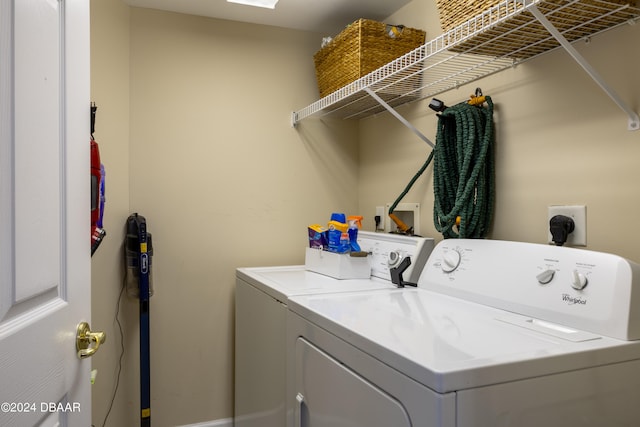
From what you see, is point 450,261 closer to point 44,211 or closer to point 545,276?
point 545,276

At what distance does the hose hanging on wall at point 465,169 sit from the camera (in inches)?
61.1

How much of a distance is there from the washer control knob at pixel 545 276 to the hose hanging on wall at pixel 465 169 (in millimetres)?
404

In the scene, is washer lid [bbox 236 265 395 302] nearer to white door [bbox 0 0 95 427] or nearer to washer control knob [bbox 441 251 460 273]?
washer control knob [bbox 441 251 460 273]

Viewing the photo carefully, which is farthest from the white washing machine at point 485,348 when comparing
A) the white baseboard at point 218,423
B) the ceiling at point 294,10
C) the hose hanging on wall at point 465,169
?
the ceiling at point 294,10

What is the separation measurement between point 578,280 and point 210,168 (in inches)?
71.7

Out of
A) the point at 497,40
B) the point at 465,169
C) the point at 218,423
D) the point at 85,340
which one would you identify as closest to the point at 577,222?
the point at 465,169

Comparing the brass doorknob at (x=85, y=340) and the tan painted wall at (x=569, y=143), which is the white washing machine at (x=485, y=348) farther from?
the brass doorknob at (x=85, y=340)

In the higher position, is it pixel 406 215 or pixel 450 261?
pixel 406 215

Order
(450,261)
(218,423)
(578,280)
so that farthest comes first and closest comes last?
(218,423) < (450,261) < (578,280)

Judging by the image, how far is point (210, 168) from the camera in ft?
7.77

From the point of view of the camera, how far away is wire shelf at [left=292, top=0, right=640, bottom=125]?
1133mm

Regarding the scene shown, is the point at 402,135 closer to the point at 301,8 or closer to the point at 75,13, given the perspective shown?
the point at 301,8

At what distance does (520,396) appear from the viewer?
0.83 meters

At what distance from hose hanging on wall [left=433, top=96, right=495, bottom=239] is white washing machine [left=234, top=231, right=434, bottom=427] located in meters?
0.18
